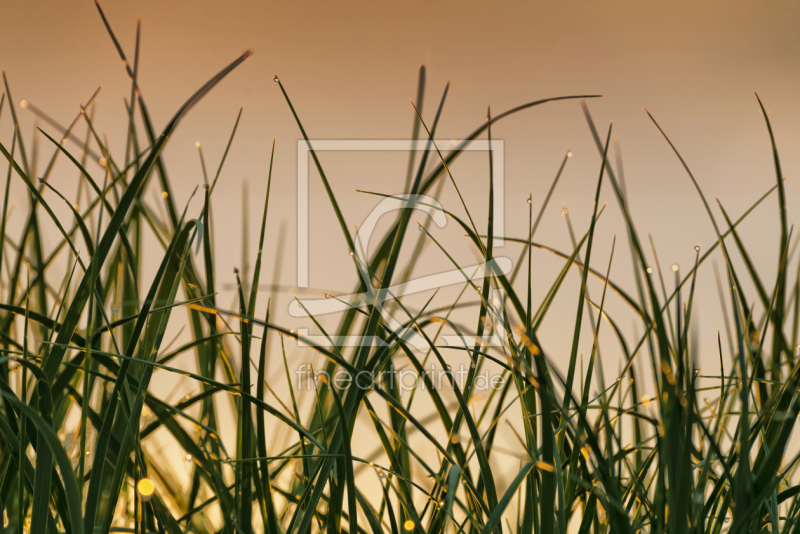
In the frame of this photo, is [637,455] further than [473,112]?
No

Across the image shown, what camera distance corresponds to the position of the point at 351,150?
1.43 feet

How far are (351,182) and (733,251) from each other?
1.21 feet

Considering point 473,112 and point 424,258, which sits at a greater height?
point 473,112

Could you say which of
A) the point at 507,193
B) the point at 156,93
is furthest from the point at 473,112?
the point at 156,93

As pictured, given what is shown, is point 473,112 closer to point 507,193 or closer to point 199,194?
point 507,193

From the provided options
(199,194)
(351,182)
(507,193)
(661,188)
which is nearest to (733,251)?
(661,188)

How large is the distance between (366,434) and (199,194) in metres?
0.26

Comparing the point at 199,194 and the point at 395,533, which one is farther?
the point at 199,194

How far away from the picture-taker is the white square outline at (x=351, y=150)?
1.35 feet

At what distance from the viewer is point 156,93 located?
0.45 metres

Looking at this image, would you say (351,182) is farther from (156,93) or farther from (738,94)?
(738,94)

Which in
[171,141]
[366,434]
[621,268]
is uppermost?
[171,141]

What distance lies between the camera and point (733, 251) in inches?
17.4

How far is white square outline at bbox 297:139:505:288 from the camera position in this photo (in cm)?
41
